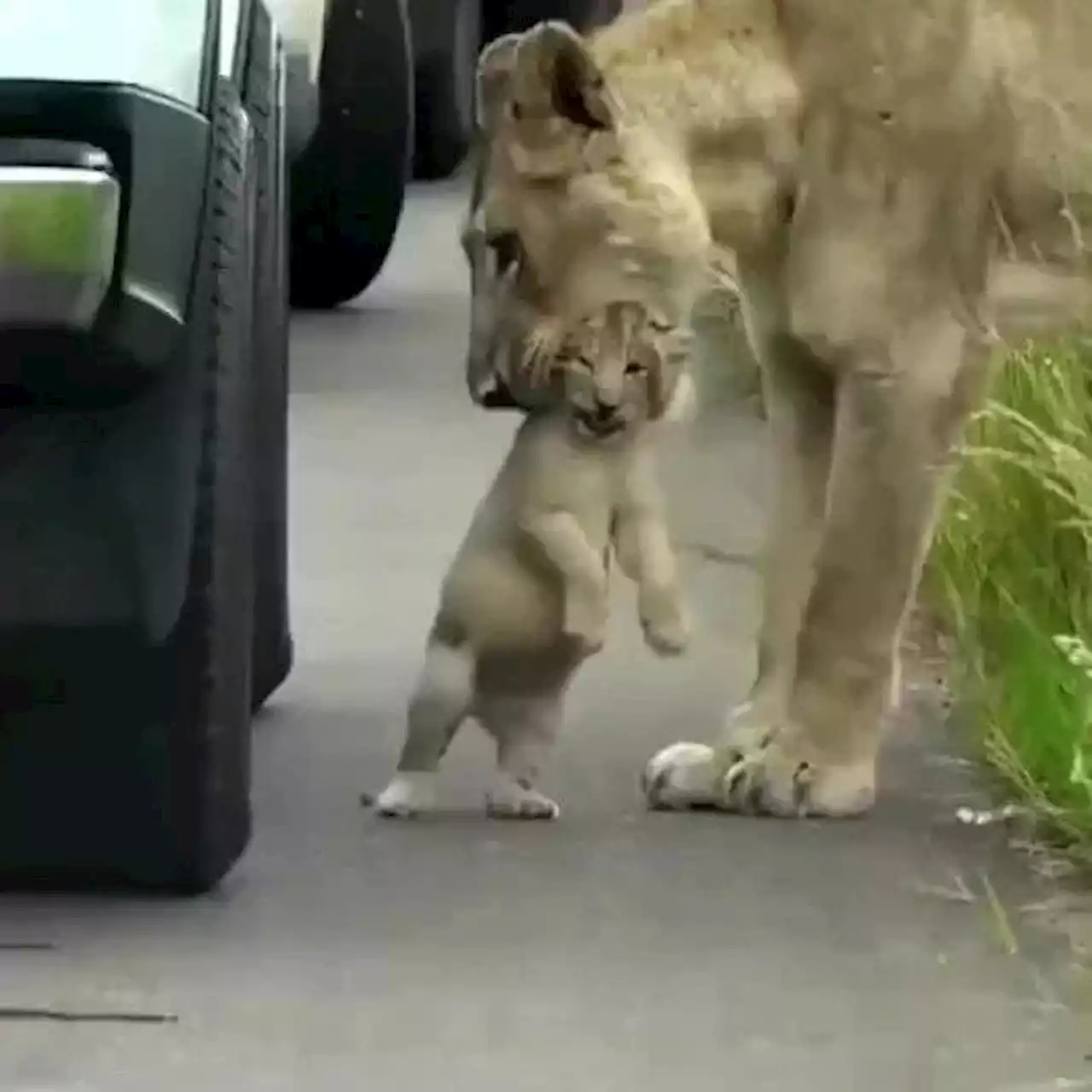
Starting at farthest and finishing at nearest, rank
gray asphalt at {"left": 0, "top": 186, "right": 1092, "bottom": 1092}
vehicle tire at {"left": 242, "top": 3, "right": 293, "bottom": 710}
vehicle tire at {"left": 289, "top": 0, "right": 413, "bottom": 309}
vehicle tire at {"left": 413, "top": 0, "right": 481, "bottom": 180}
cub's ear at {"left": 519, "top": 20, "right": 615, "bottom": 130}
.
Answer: vehicle tire at {"left": 413, "top": 0, "right": 481, "bottom": 180} → vehicle tire at {"left": 289, "top": 0, "right": 413, "bottom": 309} → vehicle tire at {"left": 242, "top": 3, "right": 293, "bottom": 710} → cub's ear at {"left": 519, "top": 20, "right": 615, "bottom": 130} → gray asphalt at {"left": 0, "top": 186, "right": 1092, "bottom": 1092}

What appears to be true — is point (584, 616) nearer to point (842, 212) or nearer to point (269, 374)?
point (842, 212)

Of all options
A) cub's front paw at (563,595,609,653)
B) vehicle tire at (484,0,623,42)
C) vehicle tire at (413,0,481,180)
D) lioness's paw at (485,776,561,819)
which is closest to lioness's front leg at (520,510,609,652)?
cub's front paw at (563,595,609,653)

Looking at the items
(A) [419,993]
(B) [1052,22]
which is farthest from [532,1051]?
(B) [1052,22]

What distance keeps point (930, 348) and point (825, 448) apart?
0.78 ft

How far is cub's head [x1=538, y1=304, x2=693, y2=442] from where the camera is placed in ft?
6.56

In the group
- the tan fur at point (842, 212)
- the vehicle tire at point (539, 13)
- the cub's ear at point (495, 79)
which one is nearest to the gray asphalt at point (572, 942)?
the tan fur at point (842, 212)

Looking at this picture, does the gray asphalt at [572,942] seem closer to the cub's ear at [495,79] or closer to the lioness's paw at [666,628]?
the lioness's paw at [666,628]

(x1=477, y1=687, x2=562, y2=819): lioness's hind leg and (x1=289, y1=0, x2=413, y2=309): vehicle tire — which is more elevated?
(x1=477, y1=687, x2=562, y2=819): lioness's hind leg

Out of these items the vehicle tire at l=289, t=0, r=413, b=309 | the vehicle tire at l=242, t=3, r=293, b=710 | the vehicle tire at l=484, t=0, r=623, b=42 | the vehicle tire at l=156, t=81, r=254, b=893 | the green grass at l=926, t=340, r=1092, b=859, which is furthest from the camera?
the vehicle tire at l=484, t=0, r=623, b=42

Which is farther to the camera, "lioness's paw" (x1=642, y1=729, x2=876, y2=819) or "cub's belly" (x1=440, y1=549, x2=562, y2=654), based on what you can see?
"lioness's paw" (x1=642, y1=729, x2=876, y2=819)

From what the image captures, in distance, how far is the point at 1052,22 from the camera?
2172 millimetres

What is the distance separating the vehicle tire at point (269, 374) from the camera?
7.22 feet

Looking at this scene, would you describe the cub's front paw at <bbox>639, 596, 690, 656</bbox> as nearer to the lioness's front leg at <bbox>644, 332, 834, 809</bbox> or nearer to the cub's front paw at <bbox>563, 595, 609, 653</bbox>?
the cub's front paw at <bbox>563, 595, 609, 653</bbox>

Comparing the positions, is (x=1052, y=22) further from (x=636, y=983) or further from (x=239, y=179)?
(x=636, y=983)
